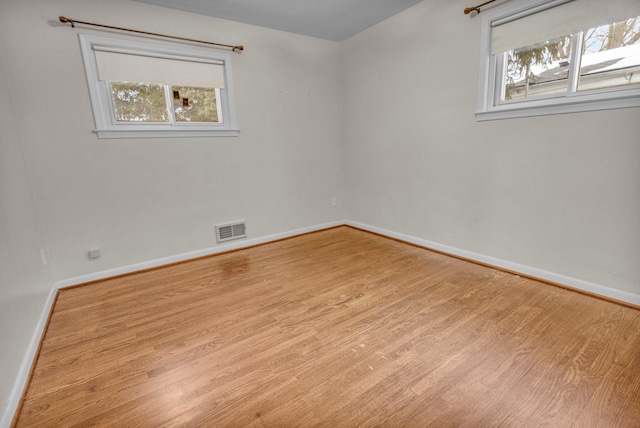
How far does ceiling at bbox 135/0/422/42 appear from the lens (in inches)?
112

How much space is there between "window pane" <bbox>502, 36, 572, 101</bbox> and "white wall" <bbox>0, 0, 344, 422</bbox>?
2121 millimetres

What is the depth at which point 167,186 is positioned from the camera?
3.05 metres

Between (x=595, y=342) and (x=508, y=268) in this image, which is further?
(x=508, y=268)

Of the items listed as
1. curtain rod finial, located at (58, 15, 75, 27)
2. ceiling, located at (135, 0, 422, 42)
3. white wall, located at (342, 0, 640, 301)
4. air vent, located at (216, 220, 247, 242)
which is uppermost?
ceiling, located at (135, 0, 422, 42)

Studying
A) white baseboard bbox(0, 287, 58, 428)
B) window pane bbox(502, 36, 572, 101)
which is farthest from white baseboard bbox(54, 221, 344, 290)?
window pane bbox(502, 36, 572, 101)

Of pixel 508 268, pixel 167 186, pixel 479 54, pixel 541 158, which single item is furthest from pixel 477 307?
pixel 167 186

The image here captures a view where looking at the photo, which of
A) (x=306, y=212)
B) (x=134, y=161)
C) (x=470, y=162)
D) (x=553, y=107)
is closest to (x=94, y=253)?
(x=134, y=161)

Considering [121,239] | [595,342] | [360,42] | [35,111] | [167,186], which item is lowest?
[595,342]

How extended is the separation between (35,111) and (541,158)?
4.02 m

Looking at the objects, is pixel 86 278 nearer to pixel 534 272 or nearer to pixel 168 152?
pixel 168 152

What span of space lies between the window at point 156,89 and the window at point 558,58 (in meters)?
2.56

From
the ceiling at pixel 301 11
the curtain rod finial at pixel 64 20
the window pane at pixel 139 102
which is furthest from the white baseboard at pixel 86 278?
the ceiling at pixel 301 11

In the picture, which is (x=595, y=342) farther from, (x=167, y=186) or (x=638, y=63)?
(x=167, y=186)

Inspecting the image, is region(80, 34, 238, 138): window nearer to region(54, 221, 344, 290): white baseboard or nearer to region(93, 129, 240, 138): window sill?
region(93, 129, 240, 138): window sill
